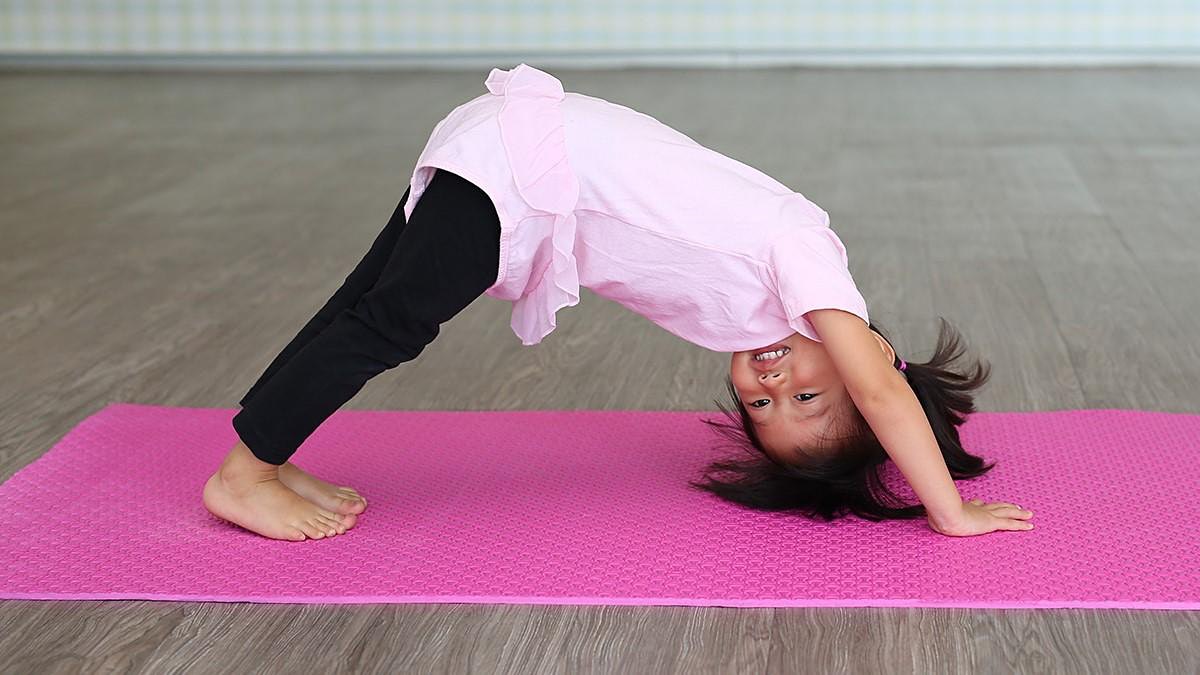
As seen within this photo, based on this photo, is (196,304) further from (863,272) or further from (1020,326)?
(1020,326)

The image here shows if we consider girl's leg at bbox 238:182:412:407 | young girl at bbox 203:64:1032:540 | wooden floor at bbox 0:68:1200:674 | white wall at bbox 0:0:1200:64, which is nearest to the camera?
wooden floor at bbox 0:68:1200:674

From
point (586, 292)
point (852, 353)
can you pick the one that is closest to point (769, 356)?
point (852, 353)

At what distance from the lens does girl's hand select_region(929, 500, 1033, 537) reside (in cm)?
146

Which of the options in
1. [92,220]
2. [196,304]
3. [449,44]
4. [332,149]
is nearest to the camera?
[196,304]

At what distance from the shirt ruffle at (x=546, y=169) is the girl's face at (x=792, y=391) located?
0.68 feet

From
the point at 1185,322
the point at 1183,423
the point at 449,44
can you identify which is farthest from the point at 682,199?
the point at 449,44

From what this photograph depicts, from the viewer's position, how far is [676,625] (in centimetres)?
131

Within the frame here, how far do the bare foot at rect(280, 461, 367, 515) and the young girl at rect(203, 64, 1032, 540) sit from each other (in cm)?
6

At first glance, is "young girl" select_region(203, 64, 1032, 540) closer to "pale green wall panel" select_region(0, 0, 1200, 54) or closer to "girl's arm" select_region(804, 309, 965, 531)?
"girl's arm" select_region(804, 309, 965, 531)

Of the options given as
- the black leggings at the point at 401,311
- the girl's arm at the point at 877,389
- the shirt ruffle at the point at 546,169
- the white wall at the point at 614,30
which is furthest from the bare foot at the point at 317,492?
the white wall at the point at 614,30

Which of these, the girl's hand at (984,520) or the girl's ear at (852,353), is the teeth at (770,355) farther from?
the girl's hand at (984,520)

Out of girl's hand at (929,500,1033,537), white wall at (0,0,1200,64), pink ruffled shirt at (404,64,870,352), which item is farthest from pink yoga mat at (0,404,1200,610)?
white wall at (0,0,1200,64)

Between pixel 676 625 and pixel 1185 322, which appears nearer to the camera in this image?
pixel 676 625

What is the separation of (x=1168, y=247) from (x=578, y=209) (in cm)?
175
